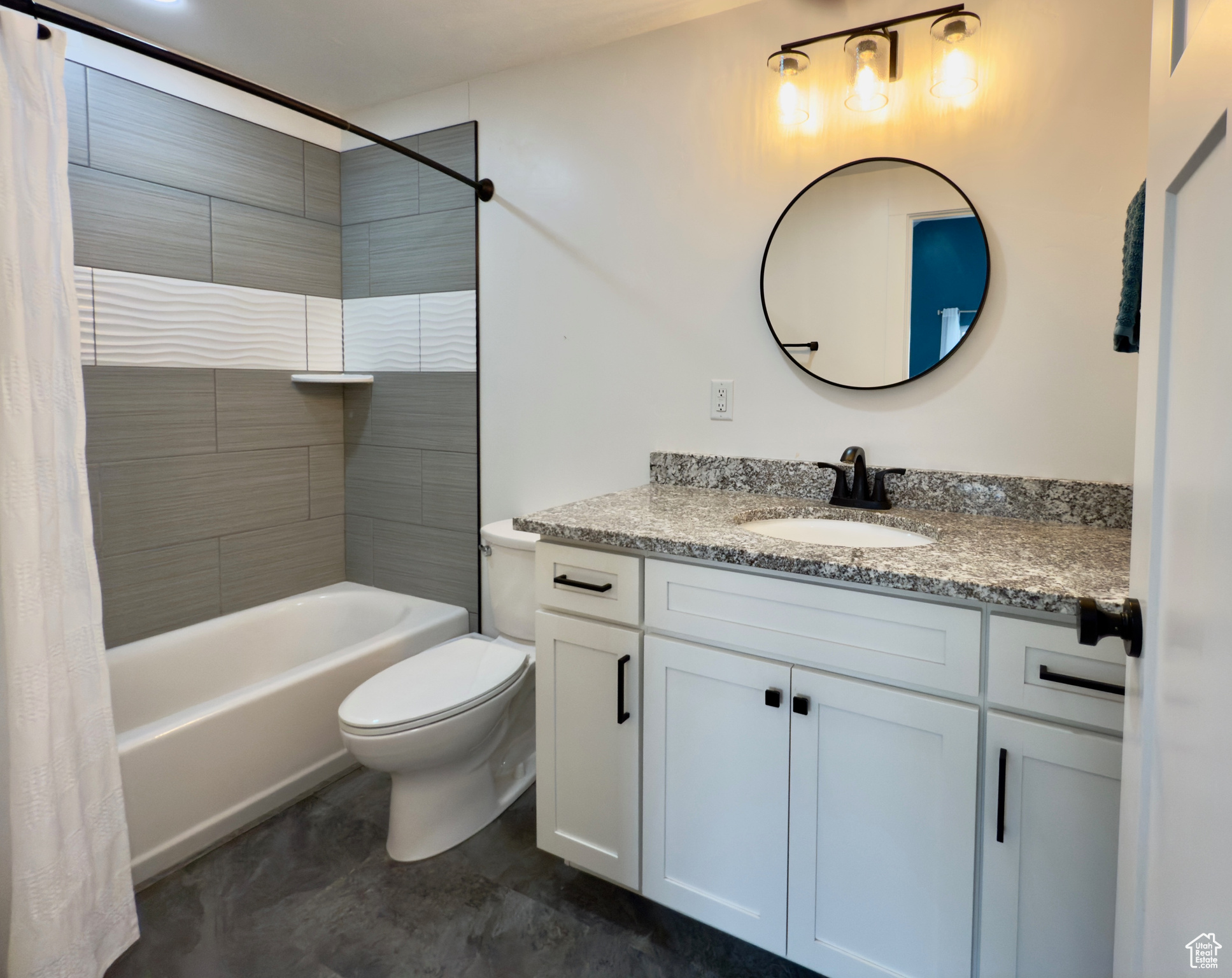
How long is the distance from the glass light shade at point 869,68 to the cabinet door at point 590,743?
55.3 inches

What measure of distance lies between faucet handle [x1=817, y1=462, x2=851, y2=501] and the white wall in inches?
3.4

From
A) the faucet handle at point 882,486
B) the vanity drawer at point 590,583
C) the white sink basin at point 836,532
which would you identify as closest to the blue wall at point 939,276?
the faucet handle at point 882,486

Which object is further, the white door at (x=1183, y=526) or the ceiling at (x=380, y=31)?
the ceiling at (x=380, y=31)

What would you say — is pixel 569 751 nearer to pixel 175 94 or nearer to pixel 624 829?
pixel 624 829

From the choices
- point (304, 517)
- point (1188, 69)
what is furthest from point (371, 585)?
point (1188, 69)

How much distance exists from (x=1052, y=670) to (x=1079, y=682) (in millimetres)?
40

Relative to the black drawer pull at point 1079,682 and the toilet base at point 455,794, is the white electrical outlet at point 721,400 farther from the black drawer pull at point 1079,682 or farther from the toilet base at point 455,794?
the black drawer pull at point 1079,682

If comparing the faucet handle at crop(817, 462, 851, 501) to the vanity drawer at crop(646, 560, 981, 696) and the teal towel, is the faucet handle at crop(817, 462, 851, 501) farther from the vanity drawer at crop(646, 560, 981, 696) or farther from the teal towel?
the teal towel

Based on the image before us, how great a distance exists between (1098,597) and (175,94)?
2787mm

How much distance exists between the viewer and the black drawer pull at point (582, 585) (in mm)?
1529

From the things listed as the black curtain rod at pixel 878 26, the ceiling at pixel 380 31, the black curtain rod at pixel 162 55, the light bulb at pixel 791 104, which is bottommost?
the black curtain rod at pixel 162 55

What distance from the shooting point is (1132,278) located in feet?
3.76

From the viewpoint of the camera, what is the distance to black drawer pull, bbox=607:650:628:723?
4.97 ft

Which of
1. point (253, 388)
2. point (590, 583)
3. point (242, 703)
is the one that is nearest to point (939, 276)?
point (590, 583)
